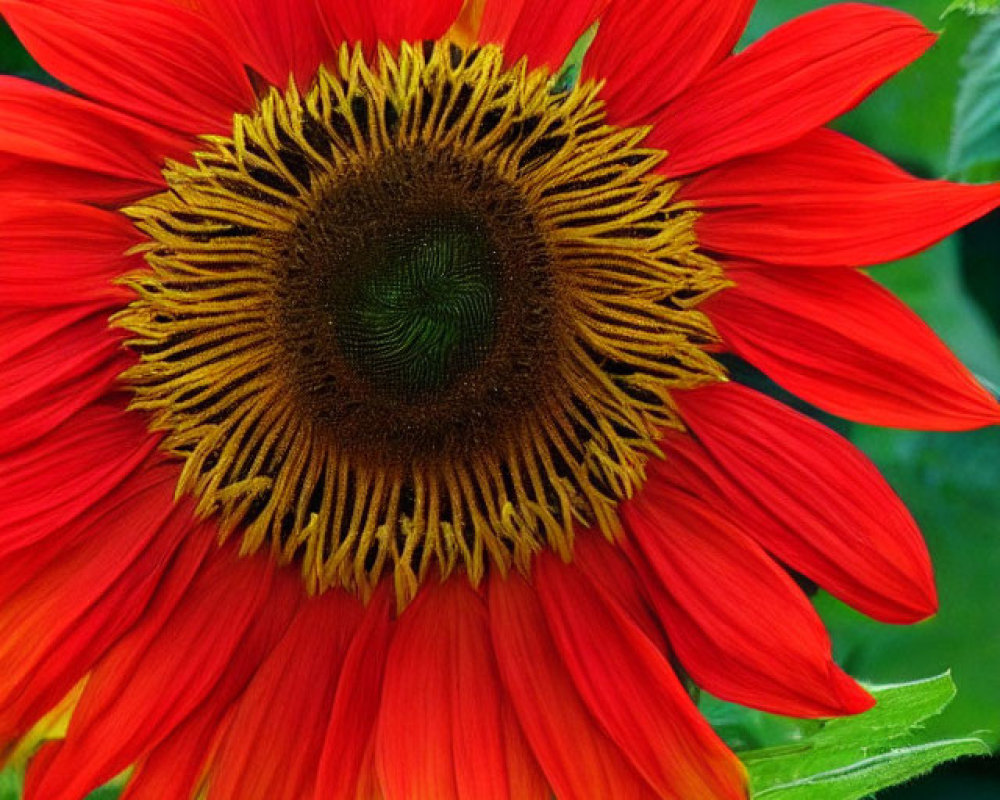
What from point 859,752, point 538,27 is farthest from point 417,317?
point 859,752

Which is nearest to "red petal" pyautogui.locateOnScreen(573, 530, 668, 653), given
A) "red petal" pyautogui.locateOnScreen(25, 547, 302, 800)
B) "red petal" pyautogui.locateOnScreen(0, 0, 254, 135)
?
"red petal" pyautogui.locateOnScreen(25, 547, 302, 800)

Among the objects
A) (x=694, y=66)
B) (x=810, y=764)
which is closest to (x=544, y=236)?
(x=694, y=66)

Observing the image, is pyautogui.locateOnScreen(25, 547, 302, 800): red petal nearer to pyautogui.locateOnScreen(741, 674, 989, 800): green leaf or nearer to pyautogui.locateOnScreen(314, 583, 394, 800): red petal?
pyautogui.locateOnScreen(314, 583, 394, 800): red petal

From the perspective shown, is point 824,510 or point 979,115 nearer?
point 824,510

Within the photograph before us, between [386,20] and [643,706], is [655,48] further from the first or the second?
[643,706]

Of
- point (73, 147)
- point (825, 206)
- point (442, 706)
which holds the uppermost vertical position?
point (73, 147)

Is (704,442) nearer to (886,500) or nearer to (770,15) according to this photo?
(886,500)
